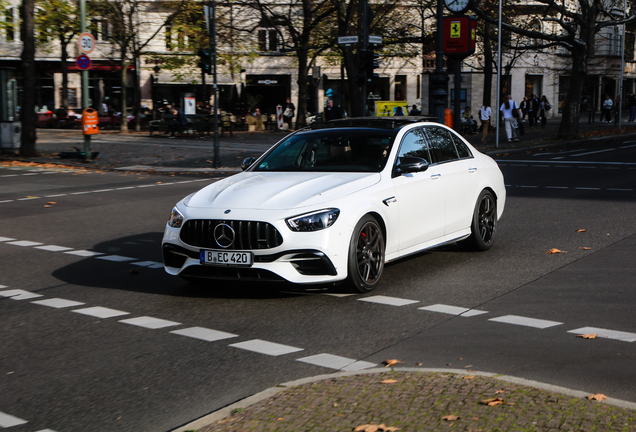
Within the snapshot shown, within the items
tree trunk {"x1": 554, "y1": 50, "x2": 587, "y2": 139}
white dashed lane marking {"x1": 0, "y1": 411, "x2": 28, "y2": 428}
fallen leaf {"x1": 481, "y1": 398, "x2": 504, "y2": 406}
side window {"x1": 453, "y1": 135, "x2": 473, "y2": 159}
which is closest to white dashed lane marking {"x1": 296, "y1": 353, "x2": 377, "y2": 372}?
fallen leaf {"x1": 481, "y1": 398, "x2": 504, "y2": 406}

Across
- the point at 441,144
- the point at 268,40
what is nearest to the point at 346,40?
the point at 441,144

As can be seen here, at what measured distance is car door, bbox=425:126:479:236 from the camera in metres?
8.59

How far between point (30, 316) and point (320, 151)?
3.12 metres

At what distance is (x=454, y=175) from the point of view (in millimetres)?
8727

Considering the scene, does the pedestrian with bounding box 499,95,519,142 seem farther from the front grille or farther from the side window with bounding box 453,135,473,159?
the front grille

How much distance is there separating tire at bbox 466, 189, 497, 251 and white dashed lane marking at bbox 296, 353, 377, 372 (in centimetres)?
422

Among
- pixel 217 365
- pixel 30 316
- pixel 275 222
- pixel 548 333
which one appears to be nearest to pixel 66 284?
pixel 30 316

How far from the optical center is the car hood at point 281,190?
691cm

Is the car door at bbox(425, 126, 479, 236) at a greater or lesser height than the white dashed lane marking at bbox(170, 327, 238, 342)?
greater

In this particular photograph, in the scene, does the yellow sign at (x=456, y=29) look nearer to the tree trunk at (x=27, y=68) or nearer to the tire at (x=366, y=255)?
the tree trunk at (x=27, y=68)

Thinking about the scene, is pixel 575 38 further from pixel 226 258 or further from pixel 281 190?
pixel 226 258

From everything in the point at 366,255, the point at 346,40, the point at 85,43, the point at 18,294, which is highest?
the point at 346,40

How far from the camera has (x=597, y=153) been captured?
2672cm

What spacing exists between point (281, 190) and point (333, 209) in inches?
21.5
